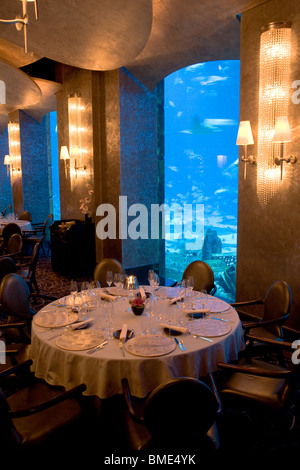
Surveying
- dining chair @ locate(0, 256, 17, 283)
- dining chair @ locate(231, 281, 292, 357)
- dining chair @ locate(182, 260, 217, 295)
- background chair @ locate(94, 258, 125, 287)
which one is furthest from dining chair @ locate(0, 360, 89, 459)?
dining chair @ locate(0, 256, 17, 283)

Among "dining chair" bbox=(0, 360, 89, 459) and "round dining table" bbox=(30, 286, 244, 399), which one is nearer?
"dining chair" bbox=(0, 360, 89, 459)

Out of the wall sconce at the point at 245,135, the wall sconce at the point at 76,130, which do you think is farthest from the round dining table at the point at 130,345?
the wall sconce at the point at 76,130

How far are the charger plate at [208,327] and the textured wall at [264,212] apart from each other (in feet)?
5.48

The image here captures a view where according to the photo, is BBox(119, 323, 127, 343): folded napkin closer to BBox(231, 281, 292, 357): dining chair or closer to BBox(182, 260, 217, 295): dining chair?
BBox(231, 281, 292, 357): dining chair

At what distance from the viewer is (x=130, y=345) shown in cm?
215

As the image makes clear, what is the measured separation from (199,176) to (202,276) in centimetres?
702

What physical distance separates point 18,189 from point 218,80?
8.48m

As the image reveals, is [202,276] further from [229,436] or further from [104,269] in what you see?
[229,436]

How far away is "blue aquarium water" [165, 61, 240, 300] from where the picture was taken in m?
7.83

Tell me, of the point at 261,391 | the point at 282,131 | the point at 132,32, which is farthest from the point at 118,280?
the point at 132,32

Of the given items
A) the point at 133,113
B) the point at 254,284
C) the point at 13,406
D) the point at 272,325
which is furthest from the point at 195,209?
the point at 13,406

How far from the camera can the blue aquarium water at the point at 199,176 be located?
7.83 m

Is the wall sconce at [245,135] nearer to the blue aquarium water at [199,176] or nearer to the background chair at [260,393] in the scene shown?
the background chair at [260,393]

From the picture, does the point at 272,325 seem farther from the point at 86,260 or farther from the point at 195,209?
the point at 195,209
